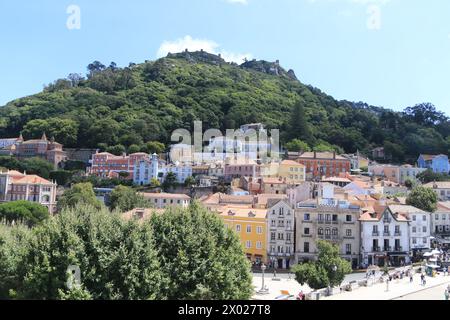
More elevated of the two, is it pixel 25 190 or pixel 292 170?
pixel 292 170

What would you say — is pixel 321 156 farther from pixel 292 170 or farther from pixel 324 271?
pixel 324 271

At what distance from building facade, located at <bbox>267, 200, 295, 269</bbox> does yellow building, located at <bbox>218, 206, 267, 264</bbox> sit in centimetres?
59

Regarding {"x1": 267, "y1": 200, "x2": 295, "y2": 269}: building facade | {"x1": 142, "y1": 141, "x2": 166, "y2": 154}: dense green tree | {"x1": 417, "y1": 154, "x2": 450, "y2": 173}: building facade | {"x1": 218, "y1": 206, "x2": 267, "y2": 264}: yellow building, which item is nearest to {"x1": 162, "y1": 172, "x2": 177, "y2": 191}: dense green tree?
{"x1": 142, "y1": 141, "x2": 166, "y2": 154}: dense green tree

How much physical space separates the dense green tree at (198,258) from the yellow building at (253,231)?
2111 cm

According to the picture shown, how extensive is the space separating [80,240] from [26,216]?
42750mm

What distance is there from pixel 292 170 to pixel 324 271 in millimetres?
58022

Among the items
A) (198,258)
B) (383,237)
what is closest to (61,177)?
(383,237)

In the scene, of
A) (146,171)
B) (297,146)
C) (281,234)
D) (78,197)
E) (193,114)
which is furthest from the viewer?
(193,114)

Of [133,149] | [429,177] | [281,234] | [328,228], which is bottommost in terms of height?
[281,234]

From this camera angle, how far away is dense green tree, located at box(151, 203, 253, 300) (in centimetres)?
2147

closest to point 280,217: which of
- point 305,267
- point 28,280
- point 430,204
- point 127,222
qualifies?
point 305,267

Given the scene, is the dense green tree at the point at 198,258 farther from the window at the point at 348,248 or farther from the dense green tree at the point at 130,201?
the dense green tree at the point at 130,201

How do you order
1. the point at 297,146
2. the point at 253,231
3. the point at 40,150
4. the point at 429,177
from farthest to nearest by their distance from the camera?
the point at 40,150 < the point at 297,146 < the point at 429,177 < the point at 253,231

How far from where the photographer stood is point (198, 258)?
22281mm
